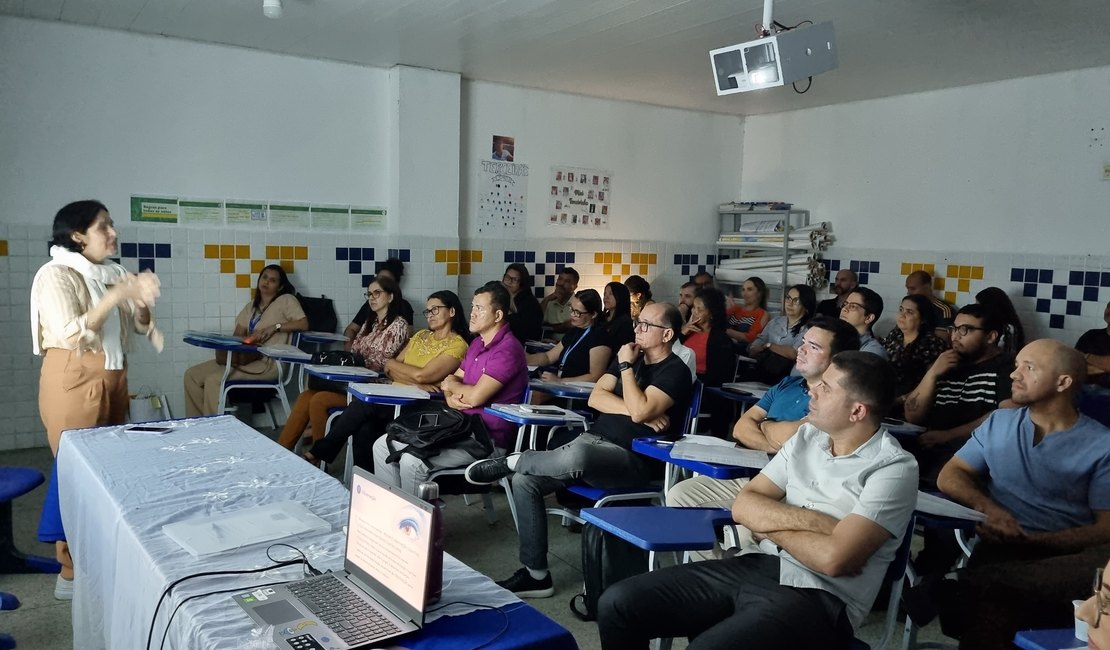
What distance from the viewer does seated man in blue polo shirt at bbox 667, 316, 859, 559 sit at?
297 cm

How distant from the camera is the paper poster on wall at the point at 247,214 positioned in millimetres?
5645

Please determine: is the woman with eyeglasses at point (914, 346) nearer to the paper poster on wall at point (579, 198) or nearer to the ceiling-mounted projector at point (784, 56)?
the ceiling-mounted projector at point (784, 56)

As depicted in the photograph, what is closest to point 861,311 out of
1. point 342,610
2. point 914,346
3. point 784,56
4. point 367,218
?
point 914,346

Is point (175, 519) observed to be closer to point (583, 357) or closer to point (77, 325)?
point (77, 325)

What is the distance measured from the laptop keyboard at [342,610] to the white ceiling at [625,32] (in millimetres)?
3496

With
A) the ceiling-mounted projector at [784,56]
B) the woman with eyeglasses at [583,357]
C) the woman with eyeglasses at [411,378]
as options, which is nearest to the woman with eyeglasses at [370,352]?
the woman with eyeglasses at [411,378]

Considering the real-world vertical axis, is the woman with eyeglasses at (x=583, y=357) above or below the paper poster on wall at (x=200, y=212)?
below

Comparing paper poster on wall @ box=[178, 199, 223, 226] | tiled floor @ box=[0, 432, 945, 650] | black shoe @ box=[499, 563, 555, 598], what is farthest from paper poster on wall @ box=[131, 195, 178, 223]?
black shoe @ box=[499, 563, 555, 598]

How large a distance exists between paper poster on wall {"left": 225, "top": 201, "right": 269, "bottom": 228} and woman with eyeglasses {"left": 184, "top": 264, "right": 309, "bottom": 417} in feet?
1.08

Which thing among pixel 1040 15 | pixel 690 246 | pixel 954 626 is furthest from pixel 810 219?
pixel 954 626

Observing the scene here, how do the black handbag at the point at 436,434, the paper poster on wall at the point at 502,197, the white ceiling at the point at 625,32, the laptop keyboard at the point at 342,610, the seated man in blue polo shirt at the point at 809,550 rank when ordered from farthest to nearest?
the paper poster on wall at the point at 502,197, the white ceiling at the point at 625,32, the black handbag at the point at 436,434, the seated man in blue polo shirt at the point at 809,550, the laptop keyboard at the point at 342,610

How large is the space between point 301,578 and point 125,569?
1.62 feet

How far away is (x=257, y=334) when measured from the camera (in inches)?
213

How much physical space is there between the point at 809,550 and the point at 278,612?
126 centimetres
